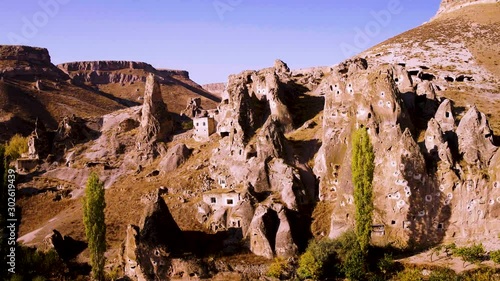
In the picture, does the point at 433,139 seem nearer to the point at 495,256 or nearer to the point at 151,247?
the point at 495,256

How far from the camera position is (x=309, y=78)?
324 feet

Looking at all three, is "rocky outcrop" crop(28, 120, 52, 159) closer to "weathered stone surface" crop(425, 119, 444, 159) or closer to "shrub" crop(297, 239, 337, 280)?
"shrub" crop(297, 239, 337, 280)

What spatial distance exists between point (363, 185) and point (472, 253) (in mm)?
12167

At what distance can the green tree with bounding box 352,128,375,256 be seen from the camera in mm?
49531

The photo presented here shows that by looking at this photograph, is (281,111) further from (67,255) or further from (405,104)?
(67,255)

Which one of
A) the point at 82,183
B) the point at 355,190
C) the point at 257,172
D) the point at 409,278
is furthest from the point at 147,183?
the point at 409,278

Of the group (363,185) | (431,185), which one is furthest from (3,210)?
(431,185)

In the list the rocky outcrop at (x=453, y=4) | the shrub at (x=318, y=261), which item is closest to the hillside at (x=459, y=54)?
the rocky outcrop at (x=453, y=4)

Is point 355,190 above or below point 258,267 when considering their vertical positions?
above

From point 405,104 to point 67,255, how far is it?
50721mm

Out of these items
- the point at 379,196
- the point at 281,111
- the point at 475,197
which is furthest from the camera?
the point at 281,111

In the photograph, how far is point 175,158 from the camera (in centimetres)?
8000

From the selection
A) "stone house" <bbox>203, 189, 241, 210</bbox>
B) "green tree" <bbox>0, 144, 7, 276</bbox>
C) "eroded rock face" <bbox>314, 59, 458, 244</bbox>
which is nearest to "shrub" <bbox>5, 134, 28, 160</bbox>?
"green tree" <bbox>0, 144, 7, 276</bbox>

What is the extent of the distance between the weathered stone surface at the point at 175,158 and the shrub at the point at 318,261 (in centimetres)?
3440
